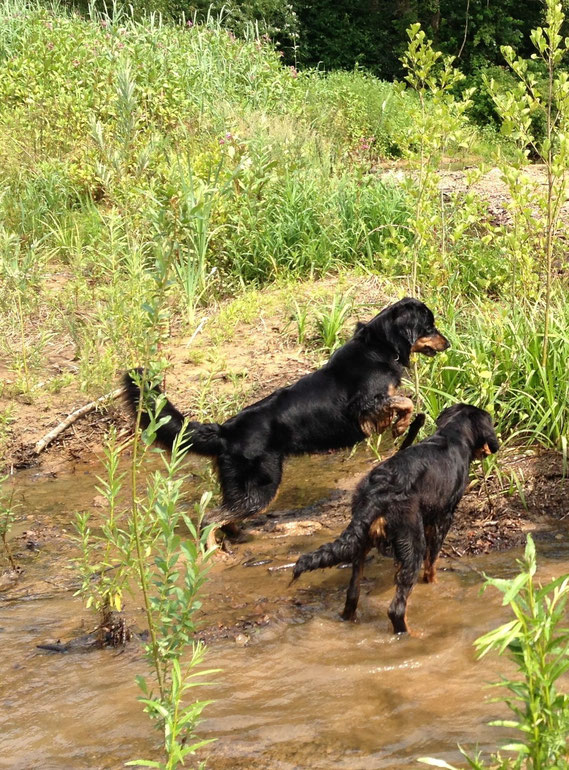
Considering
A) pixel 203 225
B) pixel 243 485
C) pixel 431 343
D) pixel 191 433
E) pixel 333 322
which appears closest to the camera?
pixel 191 433

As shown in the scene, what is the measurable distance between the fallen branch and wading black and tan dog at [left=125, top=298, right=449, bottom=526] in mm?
1723

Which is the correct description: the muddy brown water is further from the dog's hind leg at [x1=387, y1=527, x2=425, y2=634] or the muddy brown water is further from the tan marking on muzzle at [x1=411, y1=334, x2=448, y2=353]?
the tan marking on muzzle at [x1=411, y1=334, x2=448, y2=353]

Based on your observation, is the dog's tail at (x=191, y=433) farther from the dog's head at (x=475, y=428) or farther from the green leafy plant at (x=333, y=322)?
the green leafy plant at (x=333, y=322)

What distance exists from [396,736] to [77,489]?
139 inches

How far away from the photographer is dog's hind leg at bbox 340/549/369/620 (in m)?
4.37

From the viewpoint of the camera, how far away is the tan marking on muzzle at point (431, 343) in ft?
18.8

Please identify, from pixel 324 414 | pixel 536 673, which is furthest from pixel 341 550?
pixel 536 673

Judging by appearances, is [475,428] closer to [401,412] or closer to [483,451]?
[483,451]

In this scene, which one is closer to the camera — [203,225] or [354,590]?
[354,590]

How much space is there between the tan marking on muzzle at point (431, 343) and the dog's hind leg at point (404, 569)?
166 centimetres

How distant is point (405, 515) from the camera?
4.36 meters

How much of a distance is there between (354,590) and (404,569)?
0.95 feet

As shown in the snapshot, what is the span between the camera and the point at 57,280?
360 inches

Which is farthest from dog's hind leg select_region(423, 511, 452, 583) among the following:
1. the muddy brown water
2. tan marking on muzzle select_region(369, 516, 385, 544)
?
tan marking on muzzle select_region(369, 516, 385, 544)
